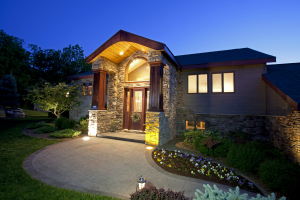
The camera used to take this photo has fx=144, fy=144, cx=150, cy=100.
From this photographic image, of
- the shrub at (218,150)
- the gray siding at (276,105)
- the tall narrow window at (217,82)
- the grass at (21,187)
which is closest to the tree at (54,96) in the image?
the grass at (21,187)

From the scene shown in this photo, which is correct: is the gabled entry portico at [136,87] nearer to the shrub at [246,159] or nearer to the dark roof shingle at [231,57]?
the dark roof shingle at [231,57]

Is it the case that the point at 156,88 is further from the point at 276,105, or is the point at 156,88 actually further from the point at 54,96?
the point at 54,96

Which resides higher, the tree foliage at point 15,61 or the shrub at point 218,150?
the tree foliage at point 15,61

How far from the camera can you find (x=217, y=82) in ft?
28.6

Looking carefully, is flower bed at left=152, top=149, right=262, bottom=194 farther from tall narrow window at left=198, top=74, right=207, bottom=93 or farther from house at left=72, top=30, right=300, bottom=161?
tall narrow window at left=198, top=74, right=207, bottom=93

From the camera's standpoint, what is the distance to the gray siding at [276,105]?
5703 mm

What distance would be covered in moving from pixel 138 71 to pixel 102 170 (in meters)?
6.44

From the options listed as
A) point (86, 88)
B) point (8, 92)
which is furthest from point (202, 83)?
point (8, 92)

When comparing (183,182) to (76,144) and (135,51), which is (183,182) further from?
(135,51)

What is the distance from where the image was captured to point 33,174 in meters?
3.70

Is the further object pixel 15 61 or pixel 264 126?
pixel 15 61

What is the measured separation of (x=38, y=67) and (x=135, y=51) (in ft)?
83.2

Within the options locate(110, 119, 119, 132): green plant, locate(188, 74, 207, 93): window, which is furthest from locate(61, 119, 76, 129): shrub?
locate(188, 74, 207, 93): window

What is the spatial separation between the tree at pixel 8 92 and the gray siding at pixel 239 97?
18.7 m
